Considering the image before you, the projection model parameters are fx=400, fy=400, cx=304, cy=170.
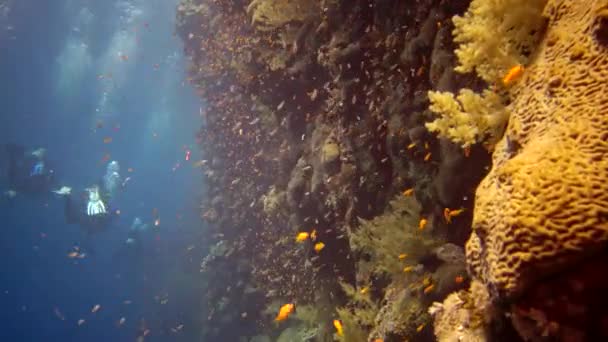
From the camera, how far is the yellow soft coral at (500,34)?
3.00 meters

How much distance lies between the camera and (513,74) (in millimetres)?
2930

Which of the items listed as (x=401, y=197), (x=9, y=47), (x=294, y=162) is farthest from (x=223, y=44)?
(x=9, y=47)

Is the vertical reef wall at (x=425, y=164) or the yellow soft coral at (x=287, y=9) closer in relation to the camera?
the vertical reef wall at (x=425, y=164)

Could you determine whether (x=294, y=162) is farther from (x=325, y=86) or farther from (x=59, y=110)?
(x=59, y=110)

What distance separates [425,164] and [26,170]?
1032 inches

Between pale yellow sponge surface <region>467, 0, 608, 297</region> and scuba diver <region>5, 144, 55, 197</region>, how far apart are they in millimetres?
26791

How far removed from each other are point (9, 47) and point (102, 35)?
8.34m

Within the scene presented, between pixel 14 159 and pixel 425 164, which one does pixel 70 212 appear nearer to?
pixel 14 159

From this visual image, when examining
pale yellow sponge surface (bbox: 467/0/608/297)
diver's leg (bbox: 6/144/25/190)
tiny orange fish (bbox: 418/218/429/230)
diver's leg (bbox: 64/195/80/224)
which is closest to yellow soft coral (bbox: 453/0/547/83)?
pale yellow sponge surface (bbox: 467/0/608/297)

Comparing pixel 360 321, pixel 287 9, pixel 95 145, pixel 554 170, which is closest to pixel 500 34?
pixel 554 170

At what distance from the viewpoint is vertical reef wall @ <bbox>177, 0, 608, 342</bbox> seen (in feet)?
6.43

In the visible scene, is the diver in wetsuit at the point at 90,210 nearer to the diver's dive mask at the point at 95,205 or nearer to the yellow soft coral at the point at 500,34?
the diver's dive mask at the point at 95,205

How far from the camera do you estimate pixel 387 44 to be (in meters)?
6.36

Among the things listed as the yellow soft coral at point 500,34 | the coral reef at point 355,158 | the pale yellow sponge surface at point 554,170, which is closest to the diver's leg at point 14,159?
the coral reef at point 355,158
